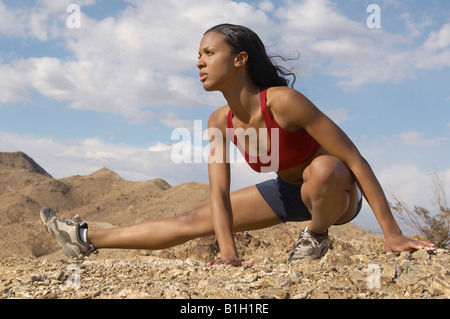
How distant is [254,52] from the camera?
2943mm

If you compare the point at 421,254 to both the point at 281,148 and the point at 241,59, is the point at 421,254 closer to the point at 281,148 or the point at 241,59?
the point at 281,148

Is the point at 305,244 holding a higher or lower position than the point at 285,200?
lower

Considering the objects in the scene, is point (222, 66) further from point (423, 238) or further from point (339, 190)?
point (423, 238)

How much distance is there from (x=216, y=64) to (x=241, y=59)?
0.59 ft

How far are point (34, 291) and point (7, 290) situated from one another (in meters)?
0.16

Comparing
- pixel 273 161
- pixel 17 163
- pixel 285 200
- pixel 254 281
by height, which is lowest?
pixel 254 281

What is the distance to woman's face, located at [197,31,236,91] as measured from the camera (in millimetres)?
2781

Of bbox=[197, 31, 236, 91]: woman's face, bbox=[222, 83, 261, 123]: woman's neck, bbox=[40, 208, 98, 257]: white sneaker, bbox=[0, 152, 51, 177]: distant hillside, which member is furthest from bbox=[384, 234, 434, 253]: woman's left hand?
bbox=[0, 152, 51, 177]: distant hillside

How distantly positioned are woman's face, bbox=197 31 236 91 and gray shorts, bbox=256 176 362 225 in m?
0.90

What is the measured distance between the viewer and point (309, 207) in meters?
3.03

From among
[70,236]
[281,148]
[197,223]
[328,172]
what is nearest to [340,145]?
[328,172]

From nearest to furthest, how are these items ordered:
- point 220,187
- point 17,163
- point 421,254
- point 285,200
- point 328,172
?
point 421,254
point 328,172
point 220,187
point 285,200
point 17,163

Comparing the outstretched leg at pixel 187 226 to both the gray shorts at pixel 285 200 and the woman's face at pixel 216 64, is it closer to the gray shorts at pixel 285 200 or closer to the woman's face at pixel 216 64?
the gray shorts at pixel 285 200

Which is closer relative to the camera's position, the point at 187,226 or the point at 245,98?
the point at 245,98
